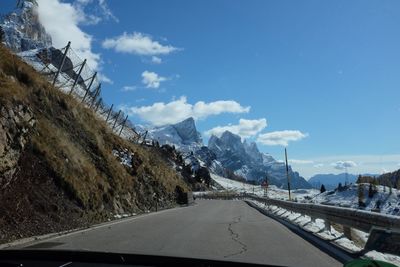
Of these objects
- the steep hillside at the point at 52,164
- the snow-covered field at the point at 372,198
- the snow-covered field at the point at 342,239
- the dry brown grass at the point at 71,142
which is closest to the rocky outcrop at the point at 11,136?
the steep hillside at the point at 52,164

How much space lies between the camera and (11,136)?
17.0 meters

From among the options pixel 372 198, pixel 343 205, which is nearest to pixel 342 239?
pixel 343 205

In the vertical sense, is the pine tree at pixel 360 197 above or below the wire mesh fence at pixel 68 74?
below

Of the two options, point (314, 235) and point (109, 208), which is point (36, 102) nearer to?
point (109, 208)

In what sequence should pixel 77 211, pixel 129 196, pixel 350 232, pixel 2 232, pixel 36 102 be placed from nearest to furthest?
1. pixel 2 232
2. pixel 350 232
3. pixel 77 211
4. pixel 36 102
5. pixel 129 196

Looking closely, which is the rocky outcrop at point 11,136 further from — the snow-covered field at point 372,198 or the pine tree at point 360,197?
the snow-covered field at point 372,198

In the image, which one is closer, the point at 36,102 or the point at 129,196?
the point at 36,102

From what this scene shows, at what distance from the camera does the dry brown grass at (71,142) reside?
19.7 meters

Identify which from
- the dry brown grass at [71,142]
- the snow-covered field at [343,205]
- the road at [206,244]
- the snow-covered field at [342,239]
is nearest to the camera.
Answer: the snow-covered field at [342,239]

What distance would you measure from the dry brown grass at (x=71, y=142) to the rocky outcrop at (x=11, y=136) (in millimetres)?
378

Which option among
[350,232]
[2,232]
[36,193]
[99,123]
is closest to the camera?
[2,232]

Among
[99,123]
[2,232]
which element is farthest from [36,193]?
[99,123]

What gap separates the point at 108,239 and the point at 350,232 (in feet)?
22.4

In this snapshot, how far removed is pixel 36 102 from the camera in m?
23.4
